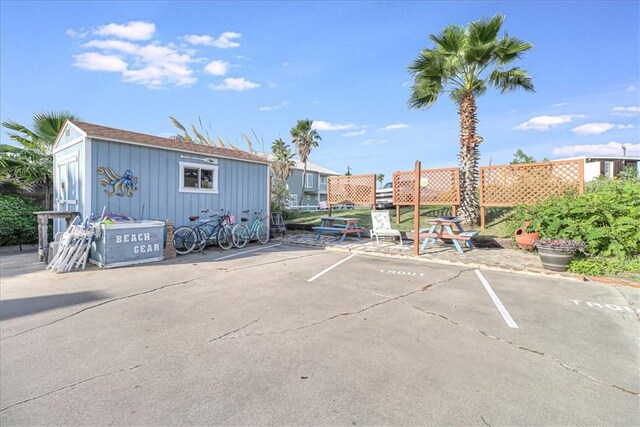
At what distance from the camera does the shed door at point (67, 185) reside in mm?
8141

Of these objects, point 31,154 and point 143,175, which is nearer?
point 143,175

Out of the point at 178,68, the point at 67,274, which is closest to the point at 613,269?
the point at 67,274

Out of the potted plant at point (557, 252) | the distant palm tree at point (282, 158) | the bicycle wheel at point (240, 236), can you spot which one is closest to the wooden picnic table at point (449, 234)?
the potted plant at point (557, 252)

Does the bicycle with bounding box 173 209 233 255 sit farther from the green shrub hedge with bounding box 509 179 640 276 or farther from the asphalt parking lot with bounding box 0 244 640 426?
the green shrub hedge with bounding box 509 179 640 276

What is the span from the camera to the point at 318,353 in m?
2.79

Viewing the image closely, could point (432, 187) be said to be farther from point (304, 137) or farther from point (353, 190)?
point (304, 137)

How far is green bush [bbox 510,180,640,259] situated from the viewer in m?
6.45

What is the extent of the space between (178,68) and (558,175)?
13.6 metres

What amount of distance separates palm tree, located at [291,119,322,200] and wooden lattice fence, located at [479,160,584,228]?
814 inches

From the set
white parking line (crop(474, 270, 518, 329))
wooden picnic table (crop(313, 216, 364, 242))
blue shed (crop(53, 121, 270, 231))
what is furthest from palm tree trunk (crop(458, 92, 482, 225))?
blue shed (crop(53, 121, 270, 231))

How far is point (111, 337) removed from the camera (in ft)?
10.3

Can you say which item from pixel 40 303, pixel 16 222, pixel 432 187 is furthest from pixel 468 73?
pixel 16 222

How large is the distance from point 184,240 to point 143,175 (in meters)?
1.98

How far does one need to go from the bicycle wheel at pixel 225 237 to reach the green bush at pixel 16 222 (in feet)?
20.0
